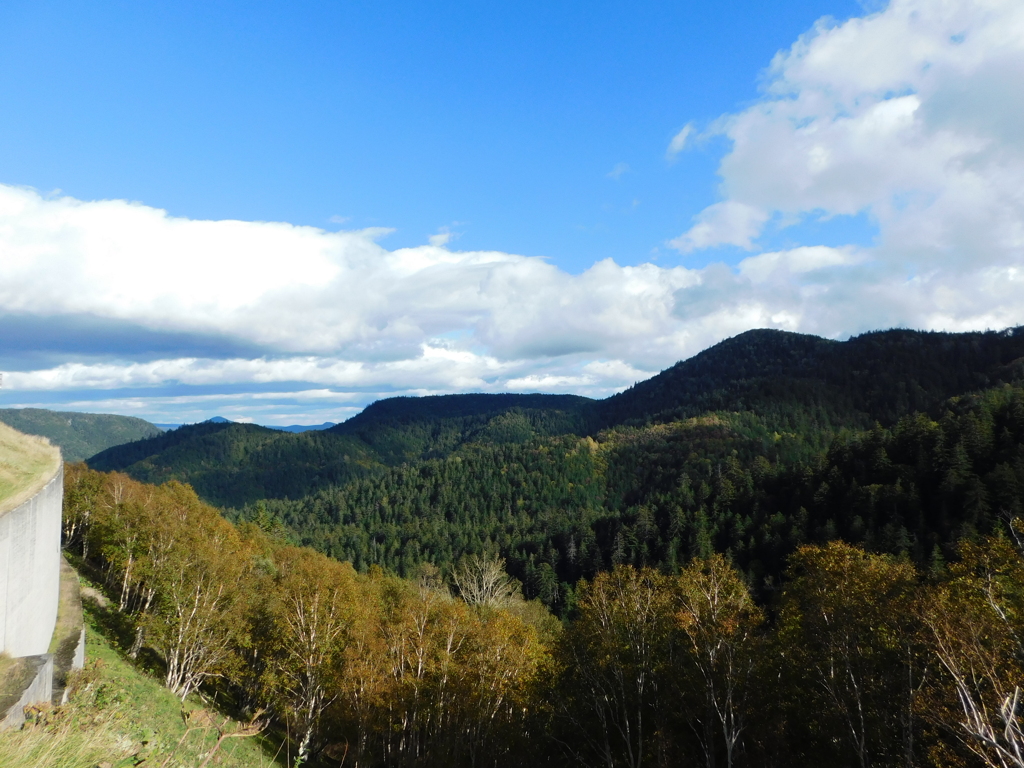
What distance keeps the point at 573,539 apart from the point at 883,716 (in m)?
116

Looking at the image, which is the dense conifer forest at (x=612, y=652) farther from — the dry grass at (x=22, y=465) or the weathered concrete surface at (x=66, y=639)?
the dry grass at (x=22, y=465)

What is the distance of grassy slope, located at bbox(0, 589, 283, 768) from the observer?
18.9 ft

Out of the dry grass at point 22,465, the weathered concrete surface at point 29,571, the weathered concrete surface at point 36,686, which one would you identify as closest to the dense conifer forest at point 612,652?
the weathered concrete surface at point 36,686

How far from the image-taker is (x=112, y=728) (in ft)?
38.0

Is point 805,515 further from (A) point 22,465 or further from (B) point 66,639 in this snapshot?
(A) point 22,465

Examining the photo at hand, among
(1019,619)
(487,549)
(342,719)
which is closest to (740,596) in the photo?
(1019,619)

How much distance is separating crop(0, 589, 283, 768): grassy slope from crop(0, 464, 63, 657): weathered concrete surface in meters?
2.73

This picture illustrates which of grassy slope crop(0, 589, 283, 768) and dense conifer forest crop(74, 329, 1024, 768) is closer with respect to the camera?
grassy slope crop(0, 589, 283, 768)

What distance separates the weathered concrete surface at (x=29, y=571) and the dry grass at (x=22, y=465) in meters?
0.35

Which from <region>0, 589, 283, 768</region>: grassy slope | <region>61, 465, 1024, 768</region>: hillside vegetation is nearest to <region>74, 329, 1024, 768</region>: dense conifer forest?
<region>61, 465, 1024, 768</region>: hillside vegetation

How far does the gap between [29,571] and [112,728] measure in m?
15.5

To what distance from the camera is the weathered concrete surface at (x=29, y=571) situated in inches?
786

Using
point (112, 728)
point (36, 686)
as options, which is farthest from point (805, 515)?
point (112, 728)

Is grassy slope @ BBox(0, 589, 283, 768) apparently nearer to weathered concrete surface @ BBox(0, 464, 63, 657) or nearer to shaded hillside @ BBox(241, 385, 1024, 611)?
weathered concrete surface @ BBox(0, 464, 63, 657)
